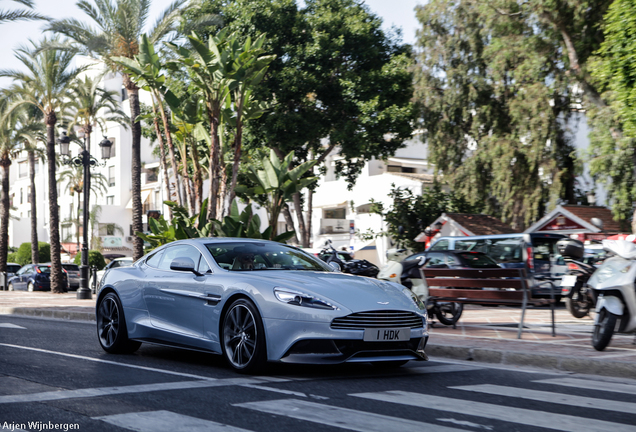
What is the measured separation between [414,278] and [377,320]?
221 inches

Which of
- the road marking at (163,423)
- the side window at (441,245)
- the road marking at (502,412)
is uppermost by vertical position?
the side window at (441,245)

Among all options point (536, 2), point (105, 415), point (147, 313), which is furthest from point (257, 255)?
point (536, 2)

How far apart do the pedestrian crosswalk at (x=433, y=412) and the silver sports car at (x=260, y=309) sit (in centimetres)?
57

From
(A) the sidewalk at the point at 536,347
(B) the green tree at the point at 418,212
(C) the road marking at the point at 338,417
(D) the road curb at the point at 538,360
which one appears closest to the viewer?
(C) the road marking at the point at 338,417

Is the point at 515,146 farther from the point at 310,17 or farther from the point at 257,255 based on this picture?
the point at 257,255

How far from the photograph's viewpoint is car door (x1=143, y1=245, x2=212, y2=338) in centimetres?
760

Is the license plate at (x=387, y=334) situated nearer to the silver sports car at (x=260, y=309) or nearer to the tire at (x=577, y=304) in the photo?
the silver sports car at (x=260, y=309)

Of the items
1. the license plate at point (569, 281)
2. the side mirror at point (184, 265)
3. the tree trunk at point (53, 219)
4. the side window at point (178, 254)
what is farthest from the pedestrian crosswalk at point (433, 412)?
the tree trunk at point (53, 219)

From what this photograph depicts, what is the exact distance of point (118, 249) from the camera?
6688cm

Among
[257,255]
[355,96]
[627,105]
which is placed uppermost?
[355,96]

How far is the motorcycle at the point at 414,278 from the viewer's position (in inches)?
466

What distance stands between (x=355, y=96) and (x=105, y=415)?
→ 24.9 m

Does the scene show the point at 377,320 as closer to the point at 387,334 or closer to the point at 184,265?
the point at 387,334

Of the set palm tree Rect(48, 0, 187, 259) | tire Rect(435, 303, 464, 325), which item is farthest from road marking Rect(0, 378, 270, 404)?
palm tree Rect(48, 0, 187, 259)
